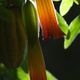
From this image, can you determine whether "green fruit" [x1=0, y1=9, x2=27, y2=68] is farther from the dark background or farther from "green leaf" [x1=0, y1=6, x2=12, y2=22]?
the dark background

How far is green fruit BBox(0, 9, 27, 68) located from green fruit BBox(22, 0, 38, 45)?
2 centimetres

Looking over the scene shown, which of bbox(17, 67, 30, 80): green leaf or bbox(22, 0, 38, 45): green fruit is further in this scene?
bbox(17, 67, 30, 80): green leaf

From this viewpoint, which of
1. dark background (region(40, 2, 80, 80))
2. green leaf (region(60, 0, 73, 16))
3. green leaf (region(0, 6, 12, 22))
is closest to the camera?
green leaf (region(0, 6, 12, 22))

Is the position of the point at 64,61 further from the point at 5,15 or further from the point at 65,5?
the point at 5,15

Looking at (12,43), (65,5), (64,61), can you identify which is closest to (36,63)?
(12,43)

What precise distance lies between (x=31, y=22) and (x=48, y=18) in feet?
0.16

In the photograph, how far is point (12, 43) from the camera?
0.65 m

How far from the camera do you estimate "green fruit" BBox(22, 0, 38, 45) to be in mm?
652

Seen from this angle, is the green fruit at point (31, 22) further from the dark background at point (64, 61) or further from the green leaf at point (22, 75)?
the dark background at point (64, 61)

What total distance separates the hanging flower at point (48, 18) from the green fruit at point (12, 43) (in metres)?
0.06

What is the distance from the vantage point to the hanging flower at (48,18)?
0.65 m

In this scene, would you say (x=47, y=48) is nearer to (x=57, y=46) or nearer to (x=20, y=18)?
(x=57, y=46)

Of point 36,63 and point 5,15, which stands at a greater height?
point 5,15

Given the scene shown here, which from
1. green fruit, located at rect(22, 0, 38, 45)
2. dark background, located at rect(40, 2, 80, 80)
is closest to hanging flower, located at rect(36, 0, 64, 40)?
green fruit, located at rect(22, 0, 38, 45)
